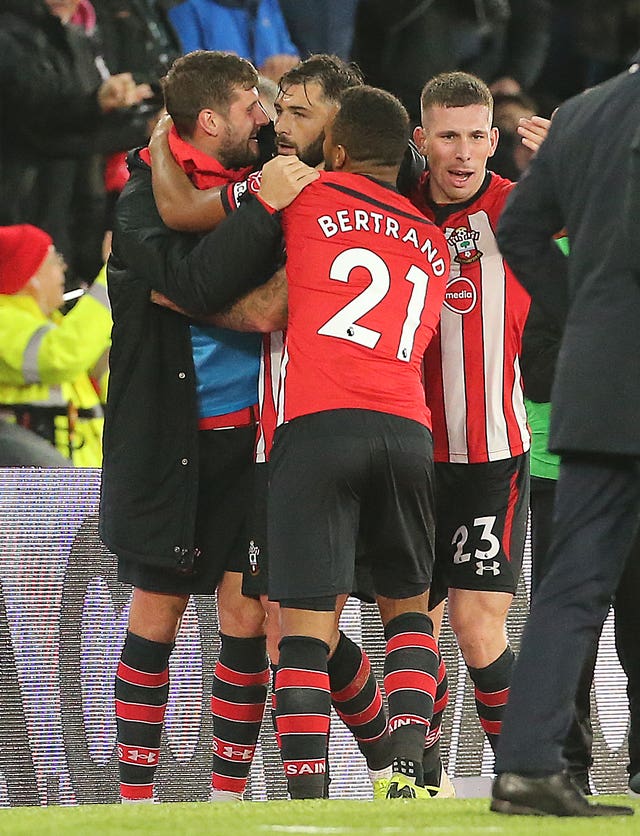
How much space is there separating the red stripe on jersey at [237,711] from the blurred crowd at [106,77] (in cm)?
211

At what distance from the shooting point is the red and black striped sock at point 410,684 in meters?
4.03

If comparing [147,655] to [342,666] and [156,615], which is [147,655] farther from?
[342,666]

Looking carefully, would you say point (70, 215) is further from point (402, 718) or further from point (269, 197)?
point (402, 718)

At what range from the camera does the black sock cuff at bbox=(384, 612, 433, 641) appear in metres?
4.15

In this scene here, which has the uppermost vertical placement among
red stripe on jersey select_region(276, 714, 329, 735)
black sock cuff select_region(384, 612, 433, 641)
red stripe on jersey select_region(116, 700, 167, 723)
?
black sock cuff select_region(384, 612, 433, 641)

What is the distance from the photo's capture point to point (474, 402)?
452 centimetres

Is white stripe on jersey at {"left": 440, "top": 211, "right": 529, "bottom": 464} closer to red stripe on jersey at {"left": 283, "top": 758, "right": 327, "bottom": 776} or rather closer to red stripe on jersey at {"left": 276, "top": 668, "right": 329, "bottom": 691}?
red stripe on jersey at {"left": 276, "top": 668, "right": 329, "bottom": 691}

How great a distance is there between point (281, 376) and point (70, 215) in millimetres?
4482

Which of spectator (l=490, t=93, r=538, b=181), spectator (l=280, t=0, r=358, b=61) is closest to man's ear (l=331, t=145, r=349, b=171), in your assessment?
spectator (l=280, t=0, r=358, b=61)

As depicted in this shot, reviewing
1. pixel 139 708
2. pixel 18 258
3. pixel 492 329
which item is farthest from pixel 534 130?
pixel 18 258

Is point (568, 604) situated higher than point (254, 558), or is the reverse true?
point (568, 604)

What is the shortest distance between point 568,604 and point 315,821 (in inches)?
27.5

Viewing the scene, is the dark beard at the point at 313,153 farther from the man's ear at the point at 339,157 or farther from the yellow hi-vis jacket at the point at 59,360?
the yellow hi-vis jacket at the point at 59,360

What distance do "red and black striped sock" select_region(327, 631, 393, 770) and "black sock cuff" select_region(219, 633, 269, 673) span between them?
22 centimetres
